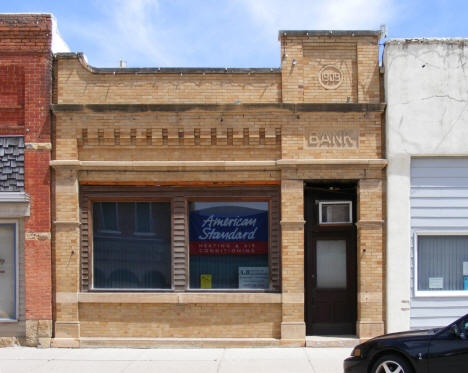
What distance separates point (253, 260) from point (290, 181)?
1.76m

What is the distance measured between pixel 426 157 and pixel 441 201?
2.95ft

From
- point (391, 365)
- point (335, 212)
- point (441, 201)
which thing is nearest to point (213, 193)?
point (335, 212)

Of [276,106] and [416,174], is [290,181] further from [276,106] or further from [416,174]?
[416,174]

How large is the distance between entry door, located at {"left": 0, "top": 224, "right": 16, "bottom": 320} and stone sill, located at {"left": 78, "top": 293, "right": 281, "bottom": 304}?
135 centimetres

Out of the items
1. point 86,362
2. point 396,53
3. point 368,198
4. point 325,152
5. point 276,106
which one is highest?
point 396,53

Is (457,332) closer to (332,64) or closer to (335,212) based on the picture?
(335,212)

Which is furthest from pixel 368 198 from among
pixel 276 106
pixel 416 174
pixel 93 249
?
pixel 93 249

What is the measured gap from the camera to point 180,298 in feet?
35.1

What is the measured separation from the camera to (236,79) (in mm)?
10930

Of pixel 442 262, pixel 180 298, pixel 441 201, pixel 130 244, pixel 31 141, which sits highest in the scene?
pixel 31 141

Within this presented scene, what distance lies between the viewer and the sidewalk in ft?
30.2

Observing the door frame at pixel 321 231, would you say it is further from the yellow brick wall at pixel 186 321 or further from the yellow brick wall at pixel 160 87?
the yellow brick wall at pixel 160 87

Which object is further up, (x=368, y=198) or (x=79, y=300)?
(x=368, y=198)

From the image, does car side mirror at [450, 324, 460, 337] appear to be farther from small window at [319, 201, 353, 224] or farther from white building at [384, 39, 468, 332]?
small window at [319, 201, 353, 224]
